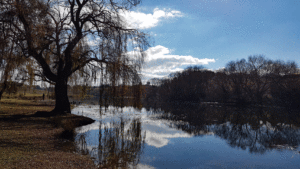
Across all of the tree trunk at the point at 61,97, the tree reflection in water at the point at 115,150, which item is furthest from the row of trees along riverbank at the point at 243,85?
the tree reflection in water at the point at 115,150

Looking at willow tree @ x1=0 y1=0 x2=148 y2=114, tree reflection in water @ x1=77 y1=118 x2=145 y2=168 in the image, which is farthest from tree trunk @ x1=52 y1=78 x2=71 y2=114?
tree reflection in water @ x1=77 y1=118 x2=145 y2=168

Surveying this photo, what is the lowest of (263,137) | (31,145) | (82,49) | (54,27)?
(263,137)

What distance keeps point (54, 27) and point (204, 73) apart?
6376cm

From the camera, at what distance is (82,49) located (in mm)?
10164

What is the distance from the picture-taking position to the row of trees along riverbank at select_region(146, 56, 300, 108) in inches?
1666

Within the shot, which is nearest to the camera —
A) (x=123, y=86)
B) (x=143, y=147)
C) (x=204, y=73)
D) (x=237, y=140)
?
(x=123, y=86)

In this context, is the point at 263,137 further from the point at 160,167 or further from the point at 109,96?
the point at 109,96

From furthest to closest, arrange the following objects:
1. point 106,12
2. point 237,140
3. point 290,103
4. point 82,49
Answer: point 290,103, point 237,140, point 106,12, point 82,49

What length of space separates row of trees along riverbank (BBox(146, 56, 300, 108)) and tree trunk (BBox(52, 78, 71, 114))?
81.1 ft

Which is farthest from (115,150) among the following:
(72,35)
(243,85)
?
(243,85)

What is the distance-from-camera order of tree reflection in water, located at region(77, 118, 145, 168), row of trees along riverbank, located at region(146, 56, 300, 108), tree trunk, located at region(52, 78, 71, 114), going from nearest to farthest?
tree reflection in water, located at region(77, 118, 145, 168), tree trunk, located at region(52, 78, 71, 114), row of trees along riverbank, located at region(146, 56, 300, 108)

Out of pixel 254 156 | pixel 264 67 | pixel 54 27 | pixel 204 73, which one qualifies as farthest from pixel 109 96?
pixel 204 73

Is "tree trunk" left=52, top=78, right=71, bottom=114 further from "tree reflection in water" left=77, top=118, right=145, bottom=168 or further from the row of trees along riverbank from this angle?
the row of trees along riverbank

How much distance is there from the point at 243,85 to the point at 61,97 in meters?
51.2
